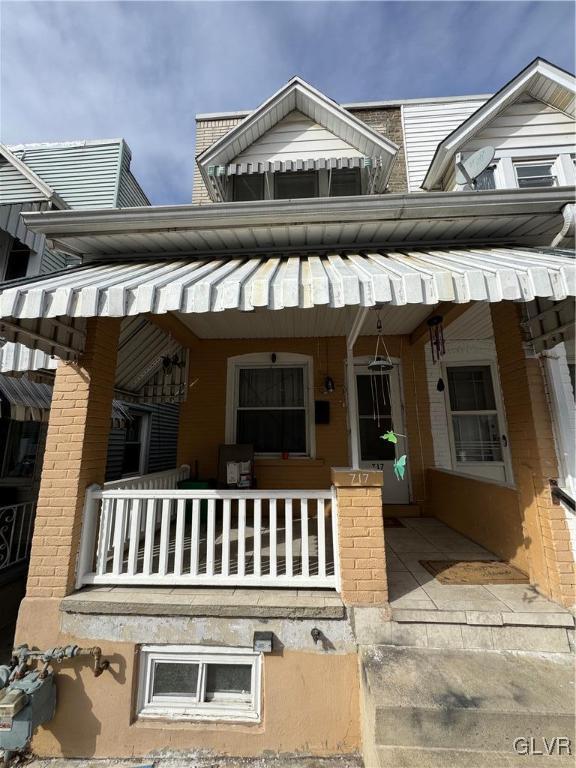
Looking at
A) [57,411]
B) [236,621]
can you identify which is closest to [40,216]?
[57,411]

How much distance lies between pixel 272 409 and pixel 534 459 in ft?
14.2

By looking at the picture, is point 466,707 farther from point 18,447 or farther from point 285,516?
point 18,447

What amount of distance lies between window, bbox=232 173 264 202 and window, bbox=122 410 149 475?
6416 mm

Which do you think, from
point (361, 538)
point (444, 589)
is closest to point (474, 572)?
point (444, 589)

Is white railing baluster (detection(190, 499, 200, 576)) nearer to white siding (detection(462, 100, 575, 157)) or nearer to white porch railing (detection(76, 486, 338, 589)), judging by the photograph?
white porch railing (detection(76, 486, 338, 589))

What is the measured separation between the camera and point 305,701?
277 cm

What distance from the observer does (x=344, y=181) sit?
6289 mm

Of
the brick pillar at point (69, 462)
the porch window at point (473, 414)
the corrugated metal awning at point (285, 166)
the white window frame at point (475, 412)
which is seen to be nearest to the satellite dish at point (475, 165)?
the corrugated metal awning at point (285, 166)

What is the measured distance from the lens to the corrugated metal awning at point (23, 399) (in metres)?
5.16

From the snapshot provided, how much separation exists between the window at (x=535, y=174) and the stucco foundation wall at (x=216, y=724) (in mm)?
7272

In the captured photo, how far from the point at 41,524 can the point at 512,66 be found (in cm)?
952

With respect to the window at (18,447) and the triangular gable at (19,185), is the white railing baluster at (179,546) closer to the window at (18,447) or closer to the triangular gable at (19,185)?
the window at (18,447)

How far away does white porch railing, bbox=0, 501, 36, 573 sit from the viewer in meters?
5.32

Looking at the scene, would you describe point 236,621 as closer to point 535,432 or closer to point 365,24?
point 535,432
